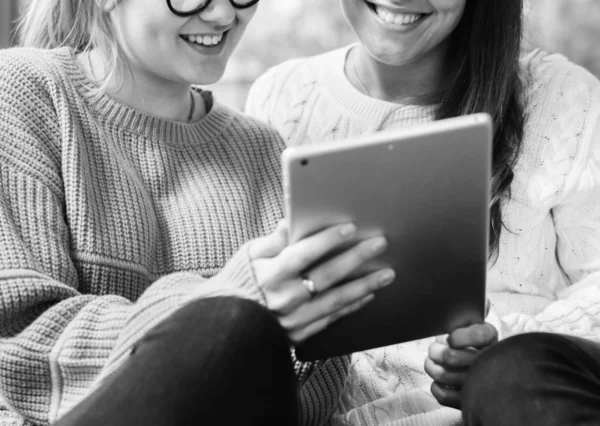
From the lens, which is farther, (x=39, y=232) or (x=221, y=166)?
(x=221, y=166)

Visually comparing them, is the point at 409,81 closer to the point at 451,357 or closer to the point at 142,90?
the point at 142,90

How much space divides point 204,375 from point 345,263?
175 millimetres

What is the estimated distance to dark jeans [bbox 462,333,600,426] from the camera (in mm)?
819

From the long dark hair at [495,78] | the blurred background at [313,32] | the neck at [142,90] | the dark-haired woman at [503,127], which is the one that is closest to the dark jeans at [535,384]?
the dark-haired woman at [503,127]

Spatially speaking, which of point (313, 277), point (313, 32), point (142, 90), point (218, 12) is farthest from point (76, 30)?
point (313, 32)

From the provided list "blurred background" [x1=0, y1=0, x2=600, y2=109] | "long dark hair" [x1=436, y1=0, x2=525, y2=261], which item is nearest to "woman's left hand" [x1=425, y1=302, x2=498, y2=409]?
"long dark hair" [x1=436, y1=0, x2=525, y2=261]

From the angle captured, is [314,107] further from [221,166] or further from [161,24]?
[161,24]

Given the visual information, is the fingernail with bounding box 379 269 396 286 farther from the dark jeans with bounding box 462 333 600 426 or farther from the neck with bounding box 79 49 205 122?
the neck with bounding box 79 49 205 122

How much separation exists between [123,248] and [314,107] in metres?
0.49

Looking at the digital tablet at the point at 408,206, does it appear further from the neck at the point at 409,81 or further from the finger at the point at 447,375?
the neck at the point at 409,81

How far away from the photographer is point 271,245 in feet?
2.94

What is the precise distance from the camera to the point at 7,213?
3.33 feet

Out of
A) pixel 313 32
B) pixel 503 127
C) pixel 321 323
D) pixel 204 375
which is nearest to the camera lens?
pixel 204 375

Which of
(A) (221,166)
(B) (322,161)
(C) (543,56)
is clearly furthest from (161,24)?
(C) (543,56)
